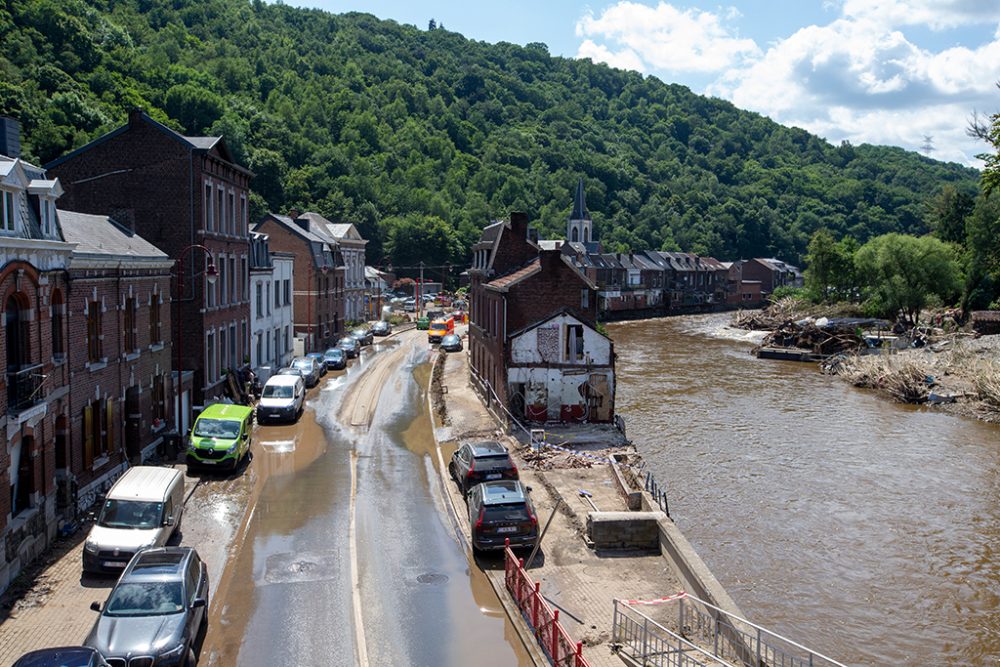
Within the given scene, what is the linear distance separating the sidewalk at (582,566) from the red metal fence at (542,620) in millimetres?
394

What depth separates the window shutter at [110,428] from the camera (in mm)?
24578

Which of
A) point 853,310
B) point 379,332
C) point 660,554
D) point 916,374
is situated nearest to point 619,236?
point 853,310

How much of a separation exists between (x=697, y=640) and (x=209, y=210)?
2771 centimetres

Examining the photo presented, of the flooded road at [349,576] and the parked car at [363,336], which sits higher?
the parked car at [363,336]

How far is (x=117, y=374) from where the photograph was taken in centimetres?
2528

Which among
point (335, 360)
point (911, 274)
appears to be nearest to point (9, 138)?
point (335, 360)

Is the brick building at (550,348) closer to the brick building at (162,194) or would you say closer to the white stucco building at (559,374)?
the white stucco building at (559,374)

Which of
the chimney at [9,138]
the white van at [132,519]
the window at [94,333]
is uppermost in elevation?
the chimney at [9,138]

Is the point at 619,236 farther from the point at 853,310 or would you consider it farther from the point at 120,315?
the point at 120,315

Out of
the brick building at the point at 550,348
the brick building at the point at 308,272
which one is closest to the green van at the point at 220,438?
the brick building at the point at 550,348

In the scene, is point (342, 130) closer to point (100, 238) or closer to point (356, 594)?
point (100, 238)

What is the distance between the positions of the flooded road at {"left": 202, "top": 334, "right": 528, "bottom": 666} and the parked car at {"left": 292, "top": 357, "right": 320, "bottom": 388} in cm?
1314

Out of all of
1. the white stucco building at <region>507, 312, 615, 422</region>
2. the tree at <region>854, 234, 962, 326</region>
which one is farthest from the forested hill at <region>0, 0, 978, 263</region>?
the white stucco building at <region>507, 312, 615, 422</region>

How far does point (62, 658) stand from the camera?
11.3 metres
